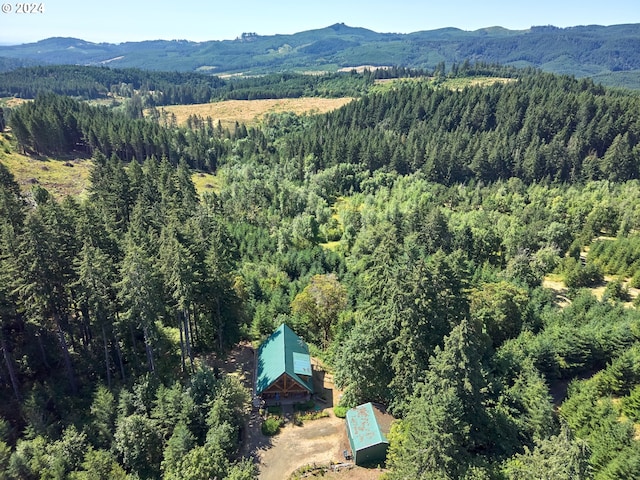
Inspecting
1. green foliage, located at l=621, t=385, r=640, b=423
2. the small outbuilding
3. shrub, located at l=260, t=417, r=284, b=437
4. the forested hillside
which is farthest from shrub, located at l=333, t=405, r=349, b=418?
green foliage, located at l=621, t=385, r=640, b=423

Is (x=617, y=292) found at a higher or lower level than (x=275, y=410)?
higher

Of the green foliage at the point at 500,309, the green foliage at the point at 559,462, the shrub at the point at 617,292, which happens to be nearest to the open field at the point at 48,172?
the green foliage at the point at 500,309

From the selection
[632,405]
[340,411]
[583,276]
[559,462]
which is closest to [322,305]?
[340,411]

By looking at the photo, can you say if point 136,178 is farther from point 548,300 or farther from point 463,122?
point 463,122

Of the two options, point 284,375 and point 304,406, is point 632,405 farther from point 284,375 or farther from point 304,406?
point 284,375

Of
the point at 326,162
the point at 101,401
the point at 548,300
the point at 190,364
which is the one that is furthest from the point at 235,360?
the point at 326,162

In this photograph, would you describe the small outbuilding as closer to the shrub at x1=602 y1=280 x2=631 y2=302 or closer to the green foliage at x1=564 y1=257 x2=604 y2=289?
the shrub at x1=602 y1=280 x2=631 y2=302
